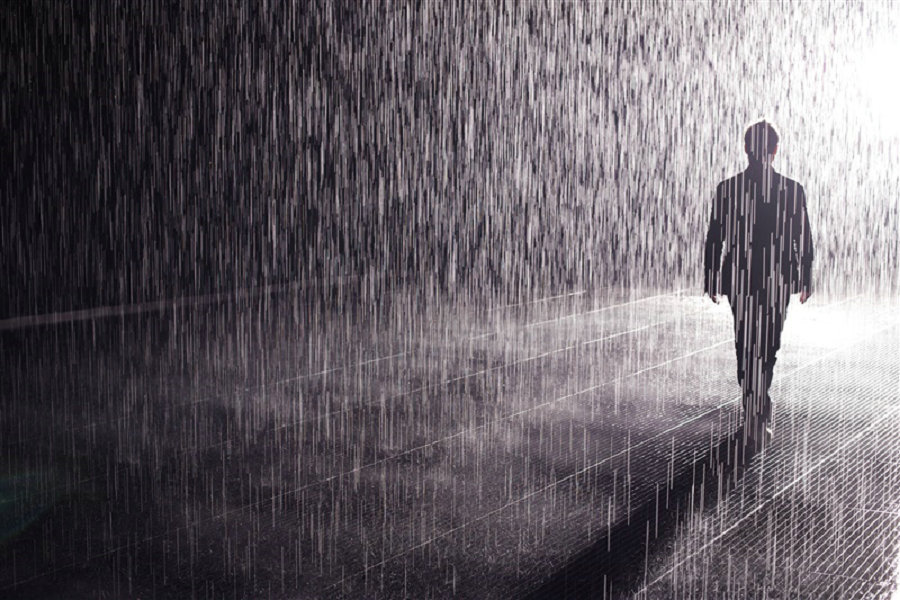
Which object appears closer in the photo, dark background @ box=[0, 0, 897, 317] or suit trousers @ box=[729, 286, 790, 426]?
suit trousers @ box=[729, 286, 790, 426]

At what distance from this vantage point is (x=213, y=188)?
1458 centimetres

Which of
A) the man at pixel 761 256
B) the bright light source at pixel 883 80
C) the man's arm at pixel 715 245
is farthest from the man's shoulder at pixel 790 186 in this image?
the bright light source at pixel 883 80

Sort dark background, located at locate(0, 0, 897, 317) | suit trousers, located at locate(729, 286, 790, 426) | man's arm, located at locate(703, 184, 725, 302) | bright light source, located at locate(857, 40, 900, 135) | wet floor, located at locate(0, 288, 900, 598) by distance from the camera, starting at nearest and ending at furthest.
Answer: wet floor, located at locate(0, 288, 900, 598) → suit trousers, located at locate(729, 286, 790, 426) → man's arm, located at locate(703, 184, 725, 302) → dark background, located at locate(0, 0, 897, 317) → bright light source, located at locate(857, 40, 900, 135)

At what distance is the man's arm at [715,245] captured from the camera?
600 cm

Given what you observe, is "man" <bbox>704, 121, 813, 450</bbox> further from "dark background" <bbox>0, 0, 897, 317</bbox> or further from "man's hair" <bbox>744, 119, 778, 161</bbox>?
"dark background" <bbox>0, 0, 897, 317</bbox>

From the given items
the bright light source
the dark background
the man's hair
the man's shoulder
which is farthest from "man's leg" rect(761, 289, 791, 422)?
the bright light source

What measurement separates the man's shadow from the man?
1.94 feet

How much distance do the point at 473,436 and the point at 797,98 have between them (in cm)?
1807

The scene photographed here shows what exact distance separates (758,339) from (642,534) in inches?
82.3

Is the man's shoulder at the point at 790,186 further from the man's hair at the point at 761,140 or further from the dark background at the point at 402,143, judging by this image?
the dark background at the point at 402,143

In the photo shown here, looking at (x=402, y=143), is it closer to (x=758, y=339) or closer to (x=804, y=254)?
(x=804, y=254)

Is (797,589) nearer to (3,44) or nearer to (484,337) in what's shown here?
(484,337)

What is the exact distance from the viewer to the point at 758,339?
5855 millimetres

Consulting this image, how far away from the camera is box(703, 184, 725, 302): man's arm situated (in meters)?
6.00
